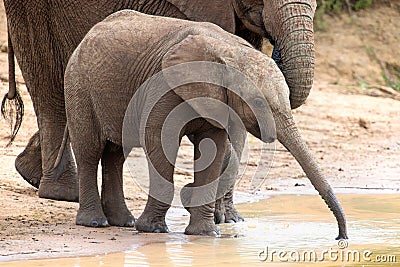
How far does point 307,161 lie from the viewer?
5.89 meters

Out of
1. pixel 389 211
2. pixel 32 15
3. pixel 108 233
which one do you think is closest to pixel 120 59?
pixel 108 233

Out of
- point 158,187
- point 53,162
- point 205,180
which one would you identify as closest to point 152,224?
point 158,187

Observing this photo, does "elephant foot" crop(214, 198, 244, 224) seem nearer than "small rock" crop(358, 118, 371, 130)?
Yes

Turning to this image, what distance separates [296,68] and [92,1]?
1847 millimetres

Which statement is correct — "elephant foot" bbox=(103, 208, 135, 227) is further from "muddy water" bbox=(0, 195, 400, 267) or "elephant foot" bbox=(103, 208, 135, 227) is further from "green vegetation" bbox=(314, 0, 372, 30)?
"green vegetation" bbox=(314, 0, 372, 30)

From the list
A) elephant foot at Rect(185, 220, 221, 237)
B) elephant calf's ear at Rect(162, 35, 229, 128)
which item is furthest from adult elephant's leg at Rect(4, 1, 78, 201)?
elephant calf's ear at Rect(162, 35, 229, 128)

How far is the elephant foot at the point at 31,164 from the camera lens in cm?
854

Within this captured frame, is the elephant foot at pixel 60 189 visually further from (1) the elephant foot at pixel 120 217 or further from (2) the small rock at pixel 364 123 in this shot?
(2) the small rock at pixel 364 123

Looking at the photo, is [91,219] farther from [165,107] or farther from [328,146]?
[328,146]

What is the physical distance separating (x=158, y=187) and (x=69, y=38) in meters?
1.89

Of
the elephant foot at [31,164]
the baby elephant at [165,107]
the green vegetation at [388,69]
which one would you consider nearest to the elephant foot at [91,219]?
the baby elephant at [165,107]

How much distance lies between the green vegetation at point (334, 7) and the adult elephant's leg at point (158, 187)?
370 inches

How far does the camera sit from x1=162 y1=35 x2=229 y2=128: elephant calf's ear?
6289 millimetres

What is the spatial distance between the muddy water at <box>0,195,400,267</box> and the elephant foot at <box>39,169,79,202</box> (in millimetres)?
860
